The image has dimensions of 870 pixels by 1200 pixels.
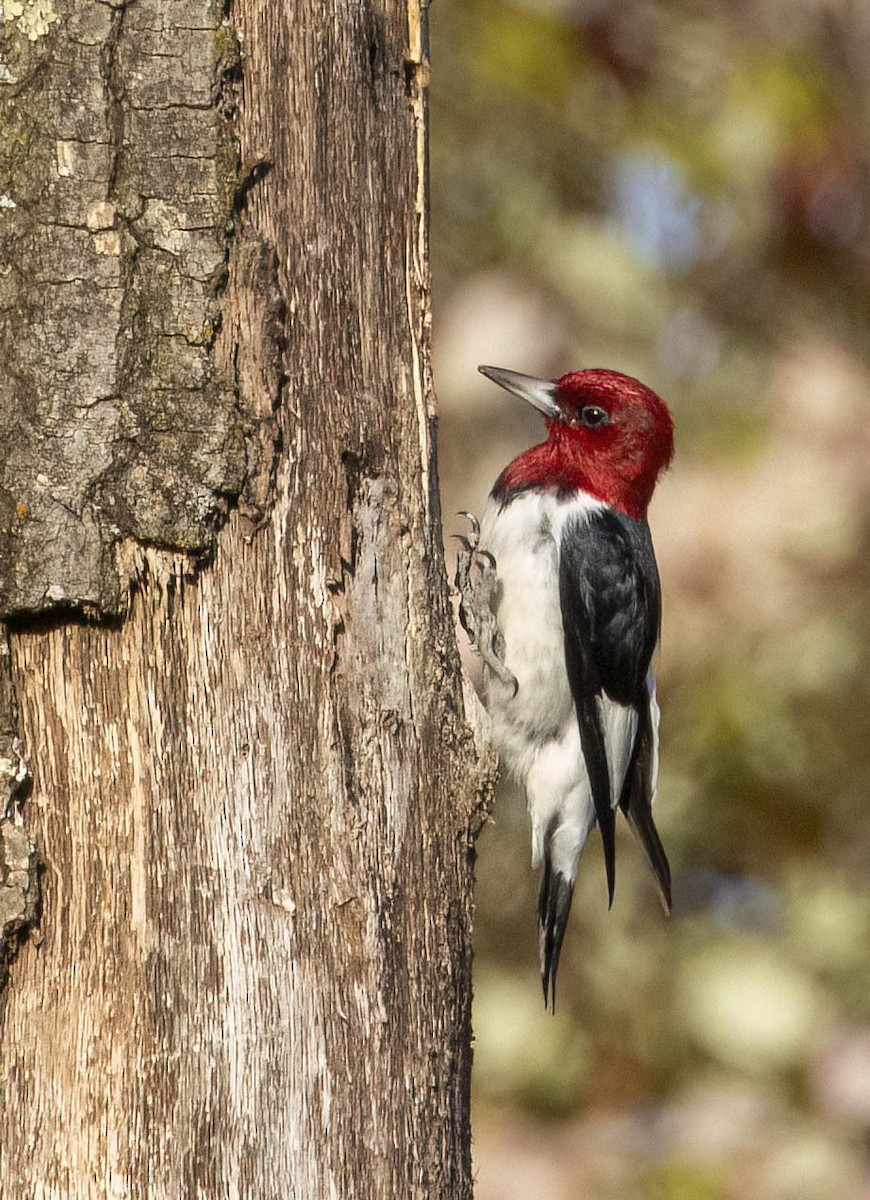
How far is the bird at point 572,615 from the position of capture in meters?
3.78

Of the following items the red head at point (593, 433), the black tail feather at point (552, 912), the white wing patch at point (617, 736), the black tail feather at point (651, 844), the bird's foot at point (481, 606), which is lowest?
the black tail feather at point (552, 912)

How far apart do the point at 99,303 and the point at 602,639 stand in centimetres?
209

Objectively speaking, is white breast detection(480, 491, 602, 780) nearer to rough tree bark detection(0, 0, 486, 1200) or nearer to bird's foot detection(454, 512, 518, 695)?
bird's foot detection(454, 512, 518, 695)

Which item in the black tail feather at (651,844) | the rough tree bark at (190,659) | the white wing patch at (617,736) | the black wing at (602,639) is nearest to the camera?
the rough tree bark at (190,659)

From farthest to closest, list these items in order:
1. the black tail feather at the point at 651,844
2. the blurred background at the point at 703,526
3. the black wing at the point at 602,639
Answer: the blurred background at the point at 703,526
the black wing at the point at 602,639
the black tail feather at the point at 651,844

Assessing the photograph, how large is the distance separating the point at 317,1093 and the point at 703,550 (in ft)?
8.97

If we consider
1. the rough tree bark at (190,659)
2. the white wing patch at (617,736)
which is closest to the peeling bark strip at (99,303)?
the rough tree bark at (190,659)

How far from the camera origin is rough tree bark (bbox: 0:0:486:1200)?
6.40 feet

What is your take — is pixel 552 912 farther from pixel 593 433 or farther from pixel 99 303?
pixel 99 303

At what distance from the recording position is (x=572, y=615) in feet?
12.4

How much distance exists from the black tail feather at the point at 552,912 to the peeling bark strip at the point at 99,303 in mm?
2167

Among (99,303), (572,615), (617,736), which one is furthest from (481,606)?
(99,303)

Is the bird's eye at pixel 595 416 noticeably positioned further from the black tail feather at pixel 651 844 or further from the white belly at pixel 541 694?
the black tail feather at pixel 651 844

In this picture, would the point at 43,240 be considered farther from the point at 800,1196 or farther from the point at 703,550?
the point at 800,1196
